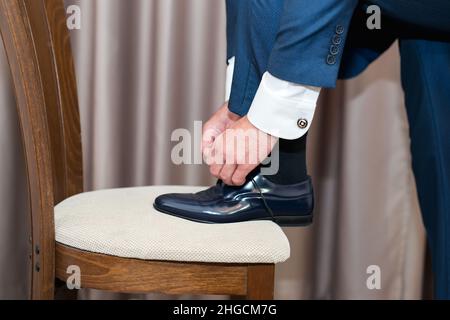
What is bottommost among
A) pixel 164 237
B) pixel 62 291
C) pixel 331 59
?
pixel 62 291

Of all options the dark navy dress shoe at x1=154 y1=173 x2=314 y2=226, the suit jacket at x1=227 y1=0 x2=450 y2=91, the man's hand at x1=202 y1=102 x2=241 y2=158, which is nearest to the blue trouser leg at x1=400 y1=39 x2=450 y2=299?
the suit jacket at x1=227 y1=0 x2=450 y2=91

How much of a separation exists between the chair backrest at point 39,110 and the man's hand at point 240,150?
25cm

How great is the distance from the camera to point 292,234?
62.5 inches

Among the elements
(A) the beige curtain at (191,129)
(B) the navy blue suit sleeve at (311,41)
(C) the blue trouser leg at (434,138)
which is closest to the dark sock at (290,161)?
(B) the navy blue suit sleeve at (311,41)

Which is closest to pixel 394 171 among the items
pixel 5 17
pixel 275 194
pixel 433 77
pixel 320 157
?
pixel 320 157

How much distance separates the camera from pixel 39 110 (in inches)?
32.8

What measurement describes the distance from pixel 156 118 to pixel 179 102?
0.07 m

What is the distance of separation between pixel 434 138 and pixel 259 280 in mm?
419

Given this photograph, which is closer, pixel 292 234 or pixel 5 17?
pixel 5 17

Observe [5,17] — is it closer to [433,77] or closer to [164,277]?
[164,277]

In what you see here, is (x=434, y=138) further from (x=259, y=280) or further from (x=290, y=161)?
(x=259, y=280)

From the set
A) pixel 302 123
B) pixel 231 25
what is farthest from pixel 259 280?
pixel 231 25

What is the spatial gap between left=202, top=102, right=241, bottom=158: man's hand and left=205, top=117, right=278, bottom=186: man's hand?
0.08 meters

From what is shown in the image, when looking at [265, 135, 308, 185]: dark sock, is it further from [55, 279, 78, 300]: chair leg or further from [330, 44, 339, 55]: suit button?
[55, 279, 78, 300]: chair leg
